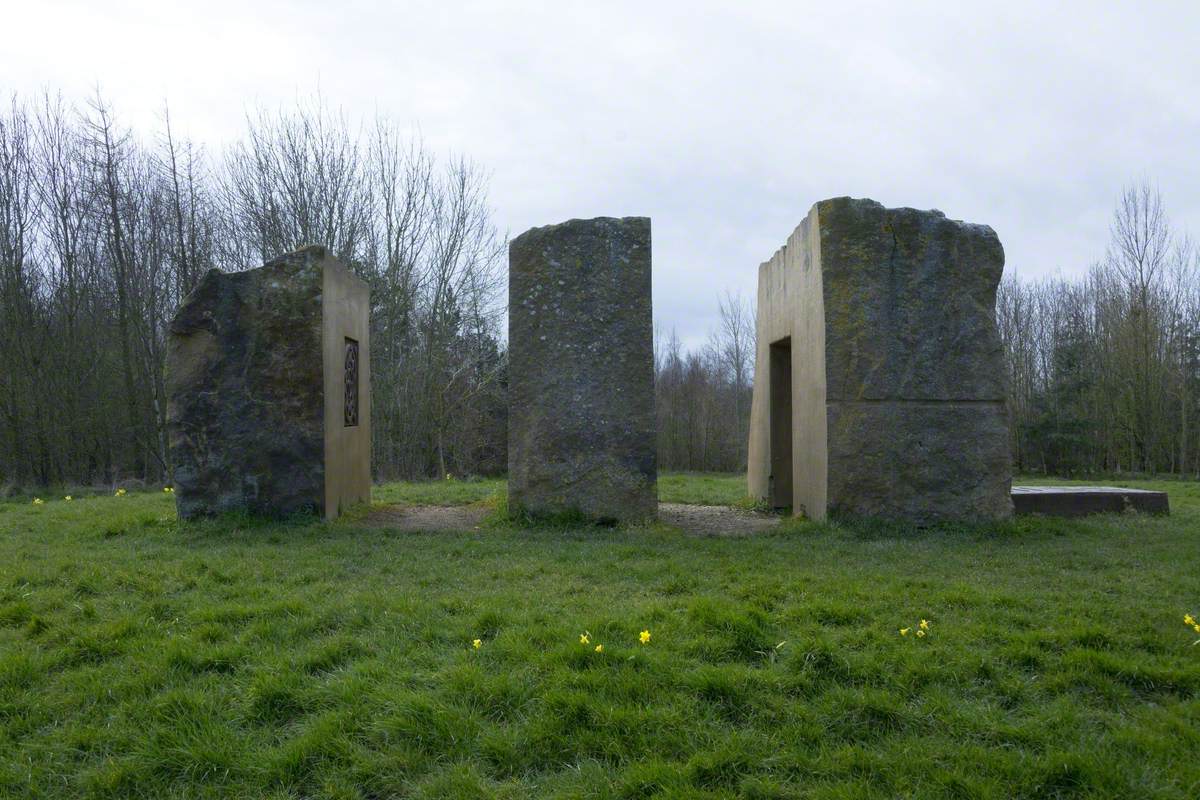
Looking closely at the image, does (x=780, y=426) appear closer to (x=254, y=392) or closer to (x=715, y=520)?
(x=715, y=520)

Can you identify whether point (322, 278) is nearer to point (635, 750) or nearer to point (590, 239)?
point (590, 239)

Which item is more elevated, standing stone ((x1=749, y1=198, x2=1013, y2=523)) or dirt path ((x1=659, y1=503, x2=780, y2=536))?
standing stone ((x1=749, y1=198, x2=1013, y2=523))

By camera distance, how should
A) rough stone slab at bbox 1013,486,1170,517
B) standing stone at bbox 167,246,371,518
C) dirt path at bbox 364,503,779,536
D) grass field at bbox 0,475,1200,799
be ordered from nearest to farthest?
grass field at bbox 0,475,1200,799, standing stone at bbox 167,246,371,518, dirt path at bbox 364,503,779,536, rough stone slab at bbox 1013,486,1170,517

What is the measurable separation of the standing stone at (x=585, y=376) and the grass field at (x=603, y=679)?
1.95 m

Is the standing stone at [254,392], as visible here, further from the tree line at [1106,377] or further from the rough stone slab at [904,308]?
the tree line at [1106,377]

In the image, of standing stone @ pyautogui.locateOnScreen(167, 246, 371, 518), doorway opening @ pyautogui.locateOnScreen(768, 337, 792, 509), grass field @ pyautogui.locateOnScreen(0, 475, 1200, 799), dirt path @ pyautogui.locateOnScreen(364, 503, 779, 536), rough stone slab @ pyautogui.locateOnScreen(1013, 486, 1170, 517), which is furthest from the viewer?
doorway opening @ pyautogui.locateOnScreen(768, 337, 792, 509)

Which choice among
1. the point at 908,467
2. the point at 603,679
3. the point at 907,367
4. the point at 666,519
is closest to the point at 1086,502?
the point at 908,467

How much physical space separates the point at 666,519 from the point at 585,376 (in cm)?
175

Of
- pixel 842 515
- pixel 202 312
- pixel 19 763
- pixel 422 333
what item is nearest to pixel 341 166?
pixel 422 333

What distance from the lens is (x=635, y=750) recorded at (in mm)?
3158

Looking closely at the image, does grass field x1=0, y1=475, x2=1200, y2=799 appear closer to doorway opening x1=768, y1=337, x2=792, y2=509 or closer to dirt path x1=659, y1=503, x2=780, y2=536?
dirt path x1=659, y1=503, x2=780, y2=536

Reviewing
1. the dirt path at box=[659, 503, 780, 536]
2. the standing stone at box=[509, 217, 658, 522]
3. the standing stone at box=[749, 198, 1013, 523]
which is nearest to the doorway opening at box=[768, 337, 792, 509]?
the dirt path at box=[659, 503, 780, 536]

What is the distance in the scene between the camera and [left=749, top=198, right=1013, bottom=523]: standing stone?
7281 mm

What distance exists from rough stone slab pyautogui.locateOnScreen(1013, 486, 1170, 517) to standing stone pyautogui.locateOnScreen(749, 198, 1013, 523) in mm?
1212
